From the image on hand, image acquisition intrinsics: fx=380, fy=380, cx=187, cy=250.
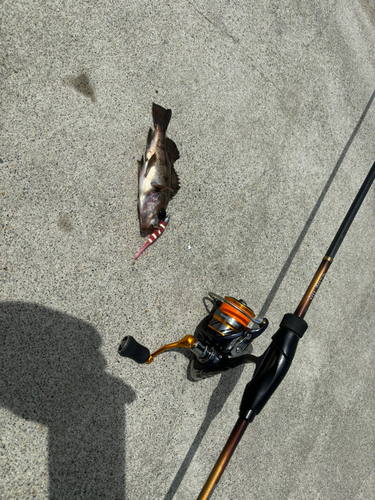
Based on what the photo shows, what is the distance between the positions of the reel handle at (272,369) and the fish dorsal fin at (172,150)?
136 cm

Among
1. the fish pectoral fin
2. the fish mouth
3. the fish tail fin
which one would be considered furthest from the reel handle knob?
the fish tail fin

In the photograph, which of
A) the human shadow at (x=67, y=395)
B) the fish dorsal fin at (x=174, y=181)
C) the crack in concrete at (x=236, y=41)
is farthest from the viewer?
the crack in concrete at (x=236, y=41)

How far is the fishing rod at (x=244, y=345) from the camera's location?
6.57ft

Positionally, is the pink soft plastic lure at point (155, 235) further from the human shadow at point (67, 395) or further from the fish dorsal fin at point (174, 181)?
the human shadow at point (67, 395)

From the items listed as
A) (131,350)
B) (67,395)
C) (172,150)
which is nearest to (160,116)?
(172,150)

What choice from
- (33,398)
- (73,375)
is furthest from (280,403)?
(33,398)

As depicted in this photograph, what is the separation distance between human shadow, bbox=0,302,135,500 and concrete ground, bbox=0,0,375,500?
1 cm

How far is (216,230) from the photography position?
2998 millimetres

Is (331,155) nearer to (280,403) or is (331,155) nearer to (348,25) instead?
(348,25)

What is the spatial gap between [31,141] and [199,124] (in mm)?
1253

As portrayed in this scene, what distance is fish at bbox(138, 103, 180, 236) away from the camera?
2564 mm

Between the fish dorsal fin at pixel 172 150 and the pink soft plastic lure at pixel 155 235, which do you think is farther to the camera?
the fish dorsal fin at pixel 172 150

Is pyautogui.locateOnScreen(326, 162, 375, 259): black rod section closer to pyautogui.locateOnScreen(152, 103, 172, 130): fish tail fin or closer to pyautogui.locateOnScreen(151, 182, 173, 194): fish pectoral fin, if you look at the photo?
pyautogui.locateOnScreen(151, 182, 173, 194): fish pectoral fin

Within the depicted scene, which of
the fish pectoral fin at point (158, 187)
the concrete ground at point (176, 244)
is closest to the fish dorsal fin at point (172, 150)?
the concrete ground at point (176, 244)
